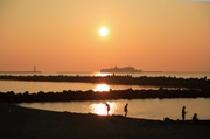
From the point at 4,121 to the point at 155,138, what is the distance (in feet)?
27.8

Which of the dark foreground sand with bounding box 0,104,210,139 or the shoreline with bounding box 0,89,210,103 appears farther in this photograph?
the shoreline with bounding box 0,89,210,103

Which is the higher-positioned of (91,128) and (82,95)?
(82,95)

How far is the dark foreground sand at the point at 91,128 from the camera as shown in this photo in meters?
18.7

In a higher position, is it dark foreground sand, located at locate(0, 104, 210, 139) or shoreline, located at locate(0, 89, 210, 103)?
shoreline, located at locate(0, 89, 210, 103)

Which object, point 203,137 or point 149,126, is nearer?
point 203,137

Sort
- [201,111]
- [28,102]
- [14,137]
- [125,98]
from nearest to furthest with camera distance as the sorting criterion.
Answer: [14,137], [201,111], [28,102], [125,98]

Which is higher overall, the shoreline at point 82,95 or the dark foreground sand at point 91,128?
the shoreline at point 82,95

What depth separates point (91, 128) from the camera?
21109mm

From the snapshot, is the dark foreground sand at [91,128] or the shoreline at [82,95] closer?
the dark foreground sand at [91,128]

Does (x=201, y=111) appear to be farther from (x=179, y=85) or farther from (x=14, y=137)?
(x=179, y=85)

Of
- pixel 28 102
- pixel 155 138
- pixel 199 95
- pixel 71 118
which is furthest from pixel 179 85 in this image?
pixel 155 138

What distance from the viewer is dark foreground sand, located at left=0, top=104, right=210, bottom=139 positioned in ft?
61.4

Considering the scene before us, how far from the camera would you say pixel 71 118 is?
2492cm

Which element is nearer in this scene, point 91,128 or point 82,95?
point 91,128
